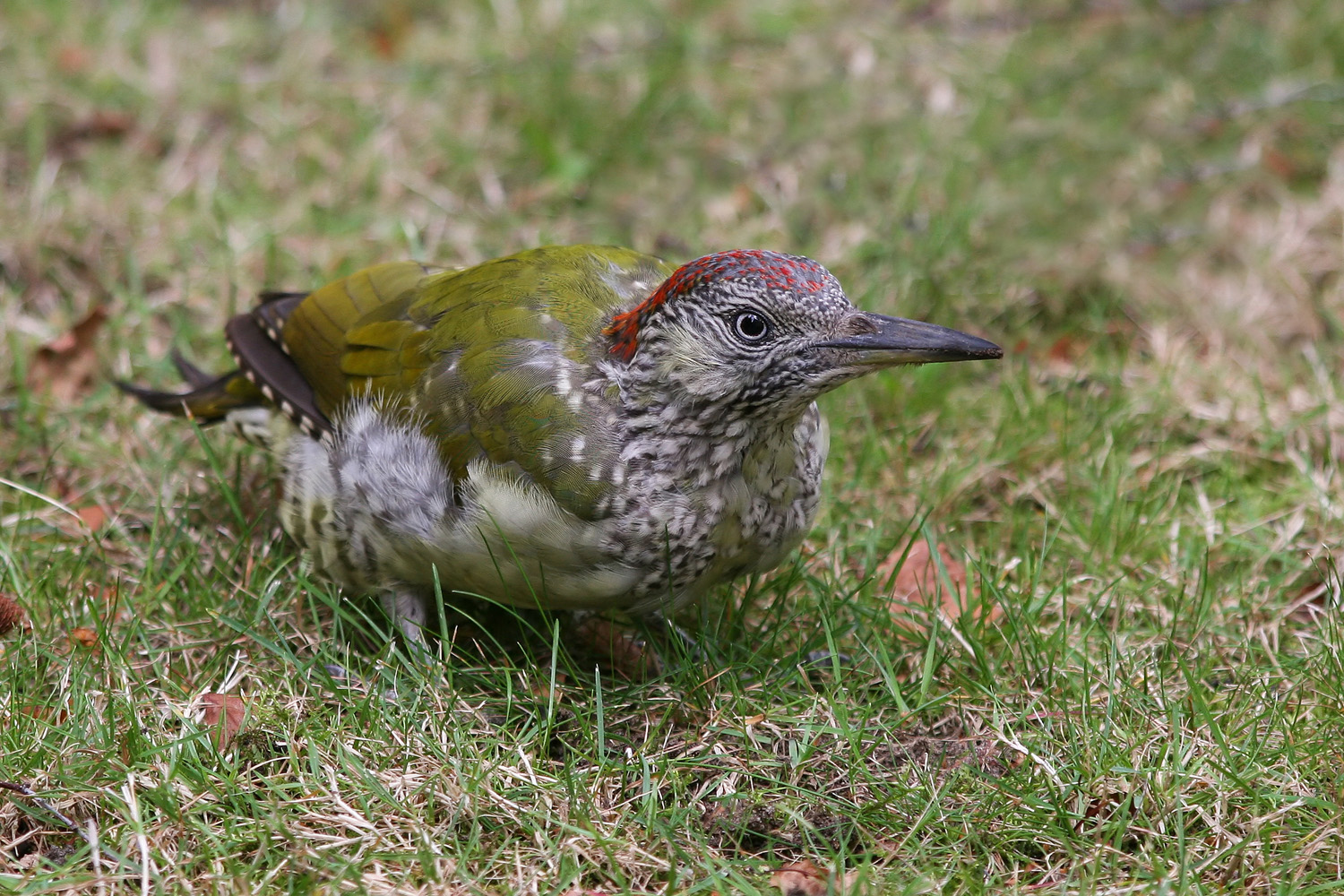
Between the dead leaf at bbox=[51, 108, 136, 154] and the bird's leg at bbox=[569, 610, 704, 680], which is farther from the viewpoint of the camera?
the dead leaf at bbox=[51, 108, 136, 154]

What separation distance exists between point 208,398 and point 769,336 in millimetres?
2112

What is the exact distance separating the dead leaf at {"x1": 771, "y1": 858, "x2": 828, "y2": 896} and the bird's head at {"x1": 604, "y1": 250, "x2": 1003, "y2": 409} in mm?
1152

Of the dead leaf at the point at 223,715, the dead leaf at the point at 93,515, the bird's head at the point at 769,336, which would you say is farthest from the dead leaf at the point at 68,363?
the bird's head at the point at 769,336

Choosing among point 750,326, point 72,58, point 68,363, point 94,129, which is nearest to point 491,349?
point 750,326

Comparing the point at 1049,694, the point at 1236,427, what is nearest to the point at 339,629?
the point at 1049,694

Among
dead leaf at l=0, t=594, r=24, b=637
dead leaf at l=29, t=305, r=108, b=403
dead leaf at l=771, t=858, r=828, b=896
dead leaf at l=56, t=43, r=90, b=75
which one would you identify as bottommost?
dead leaf at l=771, t=858, r=828, b=896

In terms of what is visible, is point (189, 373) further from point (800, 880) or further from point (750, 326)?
point (800, 880)

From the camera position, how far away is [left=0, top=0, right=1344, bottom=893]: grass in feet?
11.0

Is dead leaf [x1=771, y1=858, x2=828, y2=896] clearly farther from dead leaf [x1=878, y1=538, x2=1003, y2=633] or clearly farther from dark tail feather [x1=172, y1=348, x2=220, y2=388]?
dark tail feather [x1=172, y1=348, x2=220, y2=388]

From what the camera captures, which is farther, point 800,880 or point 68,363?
point 68,363

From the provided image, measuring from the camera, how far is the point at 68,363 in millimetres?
5289

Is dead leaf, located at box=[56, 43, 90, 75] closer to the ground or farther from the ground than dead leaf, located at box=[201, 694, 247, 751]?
farther from the ground

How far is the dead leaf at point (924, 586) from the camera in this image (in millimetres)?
4082

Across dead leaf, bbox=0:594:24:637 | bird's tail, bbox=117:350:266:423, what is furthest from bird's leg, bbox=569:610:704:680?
dead leaf, bbox=0:594:24:637
